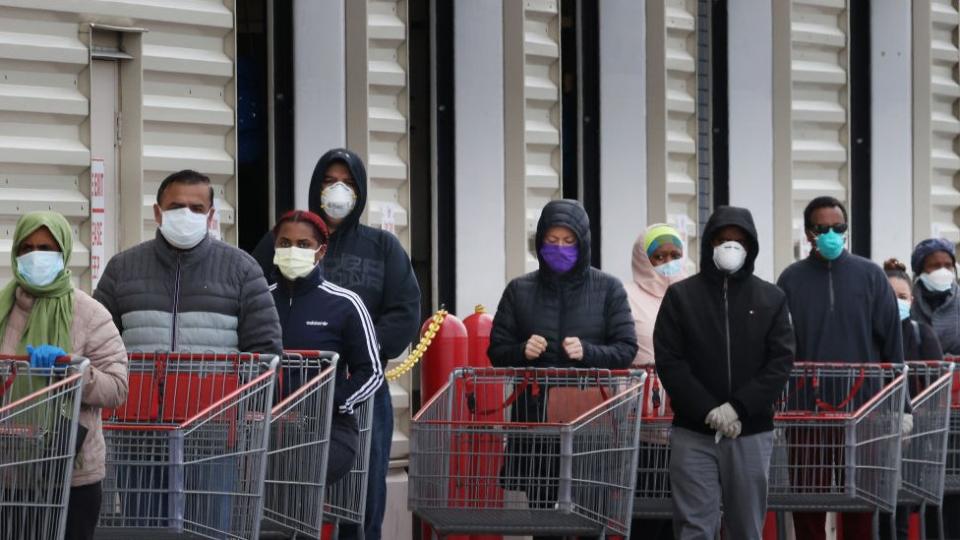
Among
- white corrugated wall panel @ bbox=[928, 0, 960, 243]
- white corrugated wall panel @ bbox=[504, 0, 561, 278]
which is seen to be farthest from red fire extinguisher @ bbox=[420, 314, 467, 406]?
white corrugated wall panel @ bbox=[928, 0, 960, 243]

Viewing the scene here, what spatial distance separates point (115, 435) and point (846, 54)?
9433mm

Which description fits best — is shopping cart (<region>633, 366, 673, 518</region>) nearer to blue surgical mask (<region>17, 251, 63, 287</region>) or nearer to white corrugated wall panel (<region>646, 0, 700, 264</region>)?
blue surgical mask (<region>17, 251, 63, 287</region>)

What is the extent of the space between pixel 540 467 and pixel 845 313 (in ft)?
9.11

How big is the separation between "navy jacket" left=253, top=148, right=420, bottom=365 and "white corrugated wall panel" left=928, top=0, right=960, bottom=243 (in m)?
7.37

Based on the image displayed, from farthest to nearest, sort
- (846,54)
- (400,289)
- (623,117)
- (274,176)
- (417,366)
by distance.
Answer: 1. (846,54)
2. (623,117)
3. (417,366)
4. (274,176)
5. (400,289)

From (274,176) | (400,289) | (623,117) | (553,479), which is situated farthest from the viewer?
(623,117)

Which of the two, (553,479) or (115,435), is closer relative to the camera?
(115,435)

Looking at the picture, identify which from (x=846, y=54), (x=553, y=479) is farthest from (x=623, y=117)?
(x=553, y=479)

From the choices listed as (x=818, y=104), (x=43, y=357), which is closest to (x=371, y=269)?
(x=43, y=357)

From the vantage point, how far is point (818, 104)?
52.0 feet

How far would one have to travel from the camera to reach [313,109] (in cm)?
1205

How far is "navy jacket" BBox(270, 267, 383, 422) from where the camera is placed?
923 cm

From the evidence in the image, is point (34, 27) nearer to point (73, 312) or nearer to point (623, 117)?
Answer: point (73, 312)

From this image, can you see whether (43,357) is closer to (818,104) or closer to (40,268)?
(40,268)
